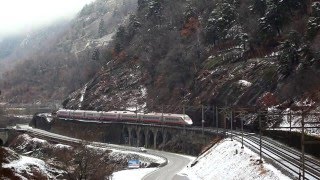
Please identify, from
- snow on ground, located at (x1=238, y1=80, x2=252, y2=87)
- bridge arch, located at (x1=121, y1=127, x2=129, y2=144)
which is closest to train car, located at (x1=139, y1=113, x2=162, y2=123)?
bridge arch, located at (x1=121, y1=127, x2=129, y2=144)

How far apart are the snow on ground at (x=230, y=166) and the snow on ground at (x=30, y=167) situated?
54.7 feet

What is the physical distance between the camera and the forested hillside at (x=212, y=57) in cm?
7356

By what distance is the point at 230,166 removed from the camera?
47125mm

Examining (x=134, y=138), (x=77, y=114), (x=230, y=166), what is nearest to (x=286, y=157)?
(x=230, y=166)

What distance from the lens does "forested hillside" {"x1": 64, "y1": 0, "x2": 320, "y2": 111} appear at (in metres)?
73.6

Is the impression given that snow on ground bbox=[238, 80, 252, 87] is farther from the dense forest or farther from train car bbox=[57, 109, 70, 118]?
train car bbox=[57, 109, 70, 118]

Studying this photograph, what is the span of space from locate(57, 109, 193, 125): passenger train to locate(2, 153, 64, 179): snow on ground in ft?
110

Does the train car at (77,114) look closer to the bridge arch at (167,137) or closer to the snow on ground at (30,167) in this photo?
the bridge arch at (167,137)

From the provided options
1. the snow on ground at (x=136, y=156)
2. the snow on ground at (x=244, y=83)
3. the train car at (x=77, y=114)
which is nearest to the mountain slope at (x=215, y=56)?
the snow on ground at (x=244, y=83)

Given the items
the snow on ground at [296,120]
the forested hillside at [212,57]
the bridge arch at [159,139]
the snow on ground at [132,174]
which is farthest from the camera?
the bridge arch at [159,139]

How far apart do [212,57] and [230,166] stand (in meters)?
59.7

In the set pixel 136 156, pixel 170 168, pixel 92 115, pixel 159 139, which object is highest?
pixel 92 115

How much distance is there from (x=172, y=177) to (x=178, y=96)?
170 ft

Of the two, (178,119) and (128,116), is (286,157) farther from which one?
(128,116)
